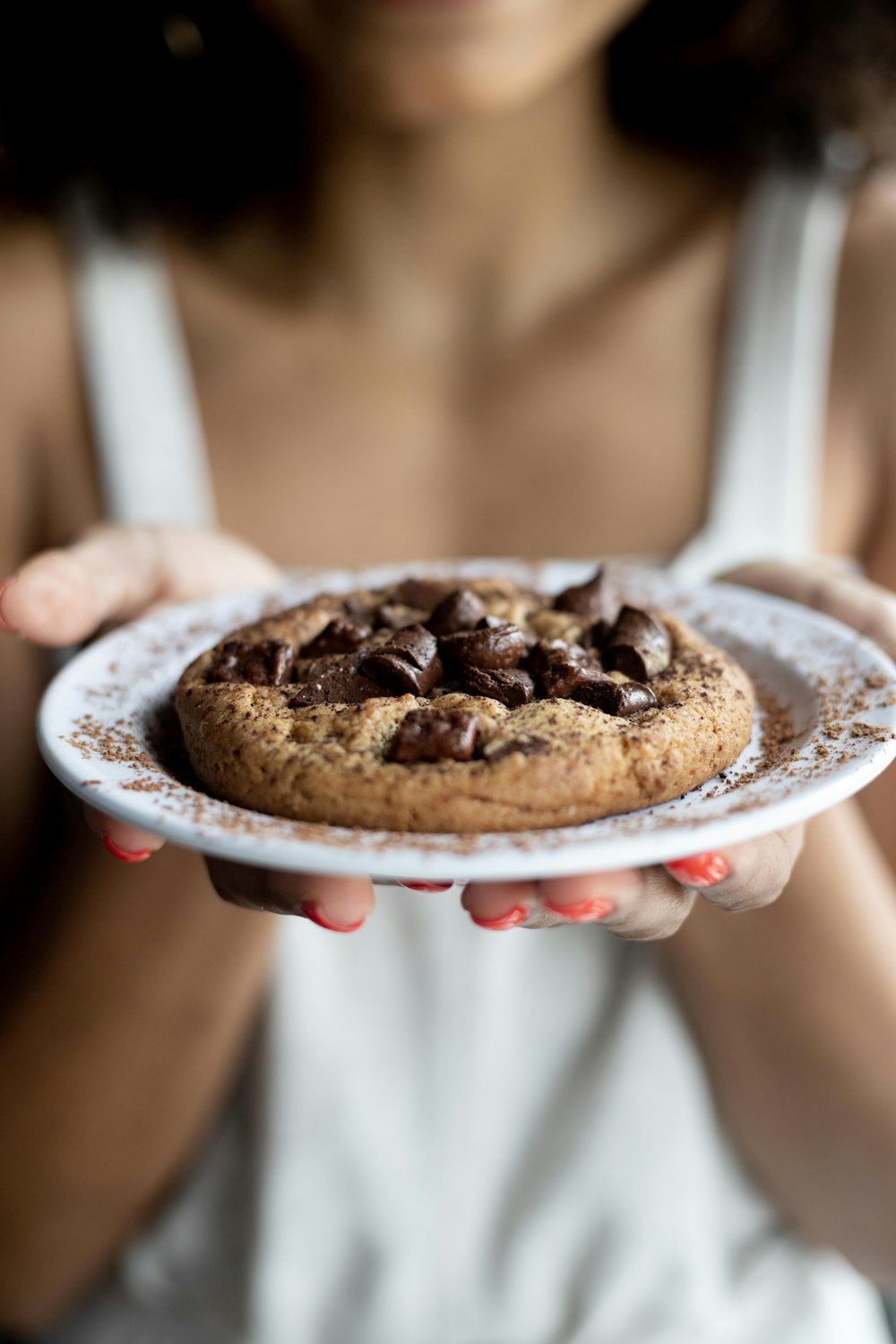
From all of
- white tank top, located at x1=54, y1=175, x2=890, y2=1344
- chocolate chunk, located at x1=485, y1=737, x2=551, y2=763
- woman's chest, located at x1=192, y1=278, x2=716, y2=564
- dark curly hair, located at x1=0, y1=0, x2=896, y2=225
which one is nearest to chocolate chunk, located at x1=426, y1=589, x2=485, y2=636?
chocolate chunk, located at x1=485, y1=737, x2=551, y2=763

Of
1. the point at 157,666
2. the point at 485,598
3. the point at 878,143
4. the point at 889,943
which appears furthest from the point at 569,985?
the point at 878,143

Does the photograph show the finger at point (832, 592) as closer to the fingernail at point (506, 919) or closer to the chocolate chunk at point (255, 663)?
the fingernail at point (506, 919)

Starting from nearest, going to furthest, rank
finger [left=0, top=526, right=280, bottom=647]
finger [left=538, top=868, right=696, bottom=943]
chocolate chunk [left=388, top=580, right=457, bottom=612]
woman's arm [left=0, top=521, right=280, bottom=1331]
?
finger [left=538, top=868, right=696, bottom=943], finger [left=0, top=526, right=280, bottom=647], chocolate chunk [left=388, top=580, right=457, bottom=612], woman's arm [left=0, top=521, right=280, bottom=1331]

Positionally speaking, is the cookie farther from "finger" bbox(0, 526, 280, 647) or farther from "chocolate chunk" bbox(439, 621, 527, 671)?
"finger" bbox(0, 526, 280, 647)

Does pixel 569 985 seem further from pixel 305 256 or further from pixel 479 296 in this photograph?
pixel 305 256

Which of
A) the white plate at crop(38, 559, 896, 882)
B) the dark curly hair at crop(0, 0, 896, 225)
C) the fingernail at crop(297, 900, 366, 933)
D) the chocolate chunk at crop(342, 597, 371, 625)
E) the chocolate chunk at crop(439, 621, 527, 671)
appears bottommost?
the fingernail at crop(297, 900, 366, 933)

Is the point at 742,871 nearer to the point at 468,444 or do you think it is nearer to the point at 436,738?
the point at 436,738

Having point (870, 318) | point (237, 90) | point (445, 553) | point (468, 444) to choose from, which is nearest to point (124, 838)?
point (445, 553)
